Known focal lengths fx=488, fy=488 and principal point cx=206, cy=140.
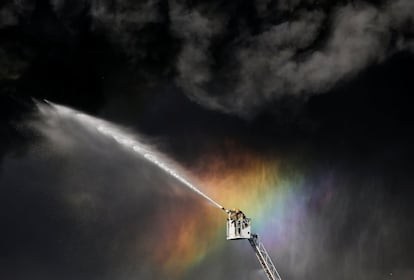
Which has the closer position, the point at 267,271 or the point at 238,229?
the point at 238,229

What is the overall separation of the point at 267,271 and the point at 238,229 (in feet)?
20.0

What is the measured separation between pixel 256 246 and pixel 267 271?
2866 mm

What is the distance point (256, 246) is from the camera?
44469 mm

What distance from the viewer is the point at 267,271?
4531 cm

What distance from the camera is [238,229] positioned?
42312mm

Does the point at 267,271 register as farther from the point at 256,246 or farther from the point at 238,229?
the point at 238,229

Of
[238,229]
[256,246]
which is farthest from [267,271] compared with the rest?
[238,229]

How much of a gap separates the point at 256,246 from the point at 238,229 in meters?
3.41
